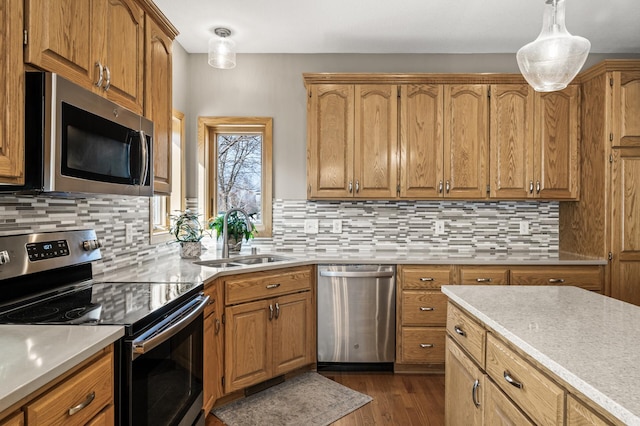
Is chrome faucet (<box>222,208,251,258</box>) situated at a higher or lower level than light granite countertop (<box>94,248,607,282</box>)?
higher

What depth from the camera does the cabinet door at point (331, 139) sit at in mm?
3209

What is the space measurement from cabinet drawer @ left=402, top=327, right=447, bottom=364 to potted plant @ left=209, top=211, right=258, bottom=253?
148cm

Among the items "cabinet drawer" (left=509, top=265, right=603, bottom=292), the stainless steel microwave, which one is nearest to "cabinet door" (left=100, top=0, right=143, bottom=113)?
the stainless steel microwave

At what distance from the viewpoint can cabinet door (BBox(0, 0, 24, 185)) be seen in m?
1.14

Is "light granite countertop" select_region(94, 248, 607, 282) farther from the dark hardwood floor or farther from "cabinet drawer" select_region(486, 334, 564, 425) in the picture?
"cabinet drawer" select_region(486, 334, 564, 425)

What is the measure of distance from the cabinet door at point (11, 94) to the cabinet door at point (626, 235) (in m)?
3.61

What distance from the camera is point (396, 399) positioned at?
263 cm

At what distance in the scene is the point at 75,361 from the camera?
3.24ft

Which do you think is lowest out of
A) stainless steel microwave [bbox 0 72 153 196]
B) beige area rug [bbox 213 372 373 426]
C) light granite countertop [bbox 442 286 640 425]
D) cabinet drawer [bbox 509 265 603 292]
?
beige area rug [bbox 213 372 373 426]

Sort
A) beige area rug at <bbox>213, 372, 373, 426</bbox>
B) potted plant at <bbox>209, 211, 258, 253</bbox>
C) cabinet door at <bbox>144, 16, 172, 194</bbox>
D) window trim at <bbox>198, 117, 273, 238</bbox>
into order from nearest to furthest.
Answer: cabinet door at <bbox>144, 16, 172, 194</bbox> < beige area rug at <bbox>213, 372, 373, 426</bbox> < potted plant at <bbox>209, 211, 258, 253</bbox> < window trim at <bbox>198, 117, 273, 238</bbox>

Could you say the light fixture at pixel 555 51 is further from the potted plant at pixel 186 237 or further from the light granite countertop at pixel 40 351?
the potted plant at pixel 186 237

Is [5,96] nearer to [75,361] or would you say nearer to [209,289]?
[75,361]

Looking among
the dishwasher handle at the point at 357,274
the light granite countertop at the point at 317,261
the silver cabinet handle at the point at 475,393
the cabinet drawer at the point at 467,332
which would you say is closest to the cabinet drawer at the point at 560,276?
the light granite countertop at the point at 317,261

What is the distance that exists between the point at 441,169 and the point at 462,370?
1882 mm
